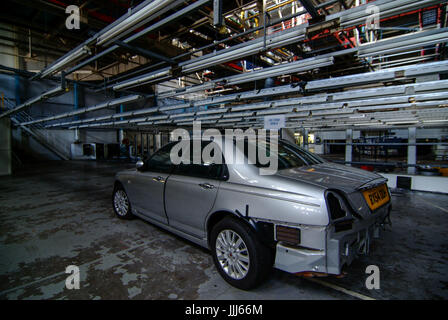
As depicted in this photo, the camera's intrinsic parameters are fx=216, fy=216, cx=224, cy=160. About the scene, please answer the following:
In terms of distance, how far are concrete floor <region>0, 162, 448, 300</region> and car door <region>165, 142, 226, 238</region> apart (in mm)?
405

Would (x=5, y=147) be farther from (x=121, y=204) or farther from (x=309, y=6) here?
(x=309, y=6)

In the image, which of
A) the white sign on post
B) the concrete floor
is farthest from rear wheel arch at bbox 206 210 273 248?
the white sign on post

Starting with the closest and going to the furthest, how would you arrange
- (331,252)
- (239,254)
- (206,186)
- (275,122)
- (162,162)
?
(331,252), (239,254), (206,186), (162,162), (275,122)

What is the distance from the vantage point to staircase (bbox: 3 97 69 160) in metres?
14.1

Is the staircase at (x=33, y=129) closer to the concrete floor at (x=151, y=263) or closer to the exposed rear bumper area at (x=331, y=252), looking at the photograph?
the concrete floor at (x=151, y=263)

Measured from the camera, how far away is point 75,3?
12.4 feet

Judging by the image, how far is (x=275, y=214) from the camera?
5.74 feet

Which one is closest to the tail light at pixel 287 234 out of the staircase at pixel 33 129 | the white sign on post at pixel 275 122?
the white sign on post at pixel 275 122

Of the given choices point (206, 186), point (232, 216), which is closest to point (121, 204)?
point (206, 186)

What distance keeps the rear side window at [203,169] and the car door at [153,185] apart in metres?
0.25

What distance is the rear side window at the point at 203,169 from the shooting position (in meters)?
2.24

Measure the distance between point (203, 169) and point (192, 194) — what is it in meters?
0.30
